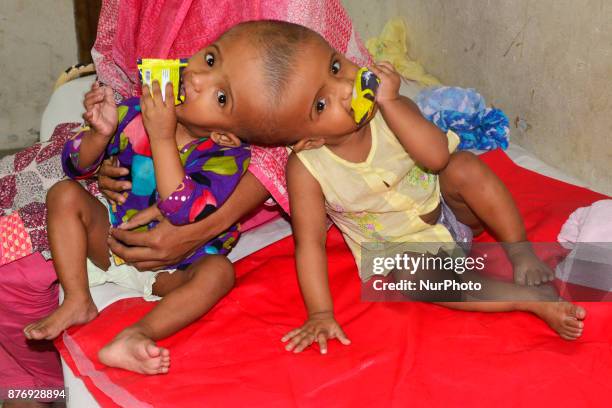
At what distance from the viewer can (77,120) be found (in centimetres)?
197

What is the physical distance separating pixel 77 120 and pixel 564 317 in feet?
4.49

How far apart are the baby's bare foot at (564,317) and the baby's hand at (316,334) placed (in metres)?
0.36

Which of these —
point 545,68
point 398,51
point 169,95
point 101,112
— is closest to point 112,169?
point 101,112

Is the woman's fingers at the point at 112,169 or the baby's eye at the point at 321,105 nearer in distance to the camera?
the baby's eye at the point at 321,105

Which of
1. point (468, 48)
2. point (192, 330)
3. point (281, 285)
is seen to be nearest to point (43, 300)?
point (192, 330)

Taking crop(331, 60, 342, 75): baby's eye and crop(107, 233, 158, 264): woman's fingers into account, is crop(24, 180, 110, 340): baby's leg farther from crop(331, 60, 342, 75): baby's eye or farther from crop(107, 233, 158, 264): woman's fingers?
→ crop(331, 60, 342, 75): baby's eye

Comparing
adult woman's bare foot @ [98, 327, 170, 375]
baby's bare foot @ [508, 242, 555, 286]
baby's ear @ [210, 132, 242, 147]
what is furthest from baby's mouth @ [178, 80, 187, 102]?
baby's bare foot @ [508, 242, 555, 286]

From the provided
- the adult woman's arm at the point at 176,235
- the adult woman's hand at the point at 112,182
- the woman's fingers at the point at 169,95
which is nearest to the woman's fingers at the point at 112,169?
the adult woman's hand at the point at 112,182

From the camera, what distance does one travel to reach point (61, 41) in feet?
10.1

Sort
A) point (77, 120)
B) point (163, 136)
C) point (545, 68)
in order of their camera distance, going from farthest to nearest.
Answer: point (77, 120), point (545, 68), point (163, 136)

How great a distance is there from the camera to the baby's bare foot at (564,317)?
125cm

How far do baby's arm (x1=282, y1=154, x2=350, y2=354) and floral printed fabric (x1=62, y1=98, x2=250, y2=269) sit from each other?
123 mm

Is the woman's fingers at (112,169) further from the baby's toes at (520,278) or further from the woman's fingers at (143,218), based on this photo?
the baby's toes at (520,278)

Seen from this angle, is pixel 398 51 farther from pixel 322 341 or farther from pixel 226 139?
pixel 322 341
